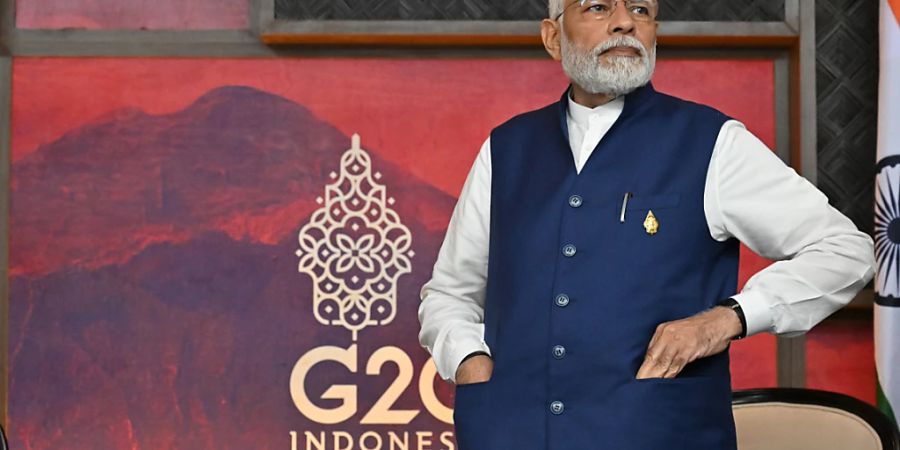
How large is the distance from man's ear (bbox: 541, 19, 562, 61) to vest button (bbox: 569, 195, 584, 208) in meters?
0.36

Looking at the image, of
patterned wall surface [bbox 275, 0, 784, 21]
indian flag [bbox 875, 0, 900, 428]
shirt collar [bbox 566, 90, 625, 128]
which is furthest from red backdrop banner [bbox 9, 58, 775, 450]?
shirt collar [bbox 566, 90, 625, 128]

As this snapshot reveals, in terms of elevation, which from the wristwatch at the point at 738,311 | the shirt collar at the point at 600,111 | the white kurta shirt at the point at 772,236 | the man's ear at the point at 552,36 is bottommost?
the wristwatch at the point at 738,311

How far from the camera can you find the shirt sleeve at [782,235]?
5.09 feet

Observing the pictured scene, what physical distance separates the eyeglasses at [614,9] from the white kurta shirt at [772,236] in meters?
0.15

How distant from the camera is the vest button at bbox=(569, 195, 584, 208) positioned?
163 cm

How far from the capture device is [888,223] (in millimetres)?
2613

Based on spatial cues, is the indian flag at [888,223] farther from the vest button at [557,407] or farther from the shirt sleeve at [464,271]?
the vest button at [557,407]

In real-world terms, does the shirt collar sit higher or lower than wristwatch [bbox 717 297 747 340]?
higher

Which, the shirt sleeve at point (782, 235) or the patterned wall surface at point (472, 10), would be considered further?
the patterned wall surface at point (472, 10)

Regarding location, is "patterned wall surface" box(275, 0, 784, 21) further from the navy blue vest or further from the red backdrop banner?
the navy blue vest

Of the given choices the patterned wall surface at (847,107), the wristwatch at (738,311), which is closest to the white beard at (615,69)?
the wristwatch at (738,311)

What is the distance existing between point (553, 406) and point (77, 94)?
6.12 ft

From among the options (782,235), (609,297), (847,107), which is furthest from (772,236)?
(847,107)

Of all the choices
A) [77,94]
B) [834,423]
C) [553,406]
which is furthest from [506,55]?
[553,406]
